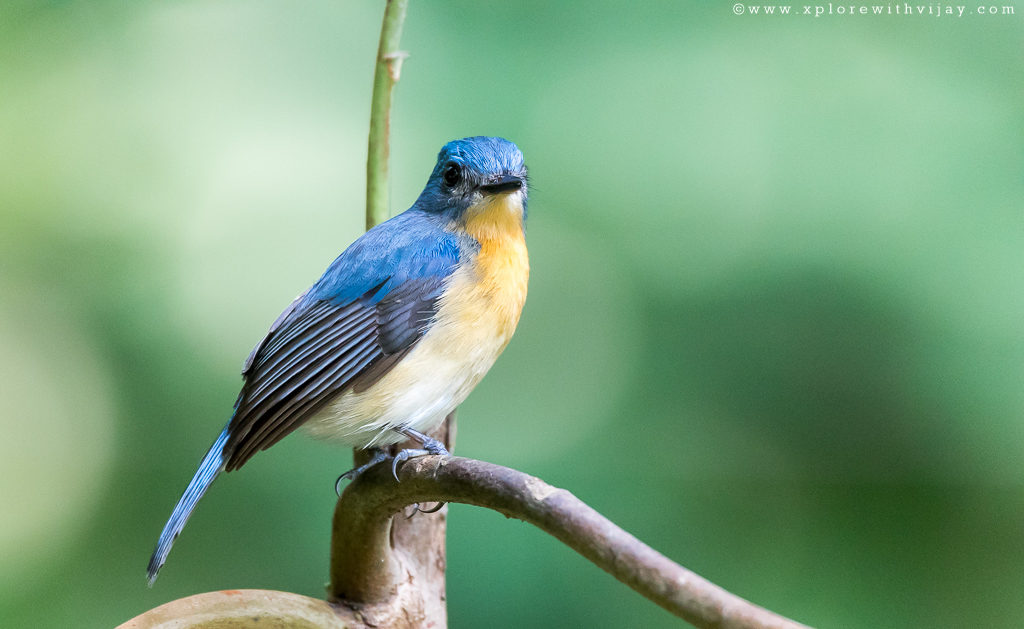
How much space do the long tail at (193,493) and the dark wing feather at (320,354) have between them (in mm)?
35

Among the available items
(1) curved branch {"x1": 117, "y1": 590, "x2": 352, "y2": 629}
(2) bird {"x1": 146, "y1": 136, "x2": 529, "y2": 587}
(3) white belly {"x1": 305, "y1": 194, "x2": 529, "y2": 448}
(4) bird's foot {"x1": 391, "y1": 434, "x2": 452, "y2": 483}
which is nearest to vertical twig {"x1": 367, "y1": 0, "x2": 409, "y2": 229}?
(2) bird {"x1": 146, "y1": 136, "x2": 529, "y2": 587}

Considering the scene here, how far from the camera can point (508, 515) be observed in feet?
4.58

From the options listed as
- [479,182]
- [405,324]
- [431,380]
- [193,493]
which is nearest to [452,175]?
[479,182]

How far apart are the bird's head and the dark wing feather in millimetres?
196

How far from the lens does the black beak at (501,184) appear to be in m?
→ 2.05

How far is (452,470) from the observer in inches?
61.2

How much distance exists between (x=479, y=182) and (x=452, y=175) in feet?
0.29

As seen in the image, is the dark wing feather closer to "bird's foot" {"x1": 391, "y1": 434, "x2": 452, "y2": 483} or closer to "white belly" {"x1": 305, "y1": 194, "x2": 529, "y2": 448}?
"white belly" {"x1": 305, "y1": 194, "x2": 529, "y2": 448}

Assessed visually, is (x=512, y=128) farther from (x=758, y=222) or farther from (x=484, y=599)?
(x=484, y=599)

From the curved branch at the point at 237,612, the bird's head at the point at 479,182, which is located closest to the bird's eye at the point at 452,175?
the bird's head at the point at 479,182

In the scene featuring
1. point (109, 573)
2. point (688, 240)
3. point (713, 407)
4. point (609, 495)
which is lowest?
point (109, 573)

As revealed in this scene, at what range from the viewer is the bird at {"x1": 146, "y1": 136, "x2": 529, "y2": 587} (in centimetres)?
206

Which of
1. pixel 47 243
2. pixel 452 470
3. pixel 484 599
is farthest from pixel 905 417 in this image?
pixel 47 243

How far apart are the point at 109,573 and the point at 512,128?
69.4 inches
